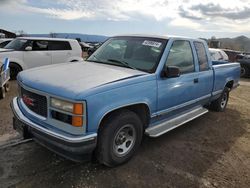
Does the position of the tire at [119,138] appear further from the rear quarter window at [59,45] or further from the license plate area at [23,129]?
the rear quarter window at [59,45]

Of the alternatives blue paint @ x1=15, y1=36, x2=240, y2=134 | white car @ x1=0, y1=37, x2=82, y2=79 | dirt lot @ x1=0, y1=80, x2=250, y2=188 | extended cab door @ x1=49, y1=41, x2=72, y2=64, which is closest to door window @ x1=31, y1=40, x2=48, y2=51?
white car @ x1=0, y1=37, x2=82, y2=79

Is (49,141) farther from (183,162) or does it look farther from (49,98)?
(183,162)

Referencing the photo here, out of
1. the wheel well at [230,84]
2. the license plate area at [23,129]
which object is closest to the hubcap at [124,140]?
the license plate area at [23,129]

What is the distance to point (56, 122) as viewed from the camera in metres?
3.25

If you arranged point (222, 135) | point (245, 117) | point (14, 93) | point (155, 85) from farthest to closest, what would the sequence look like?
point (14, 93) < point (245, 117) < point (222, 135) < point (155, 85)

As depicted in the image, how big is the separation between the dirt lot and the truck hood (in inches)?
44.4

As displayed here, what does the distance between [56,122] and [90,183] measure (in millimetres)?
889

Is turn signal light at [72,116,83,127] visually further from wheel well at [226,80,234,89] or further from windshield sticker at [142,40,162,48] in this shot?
wheel well at [226,80,234,89]

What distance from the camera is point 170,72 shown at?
4035mm

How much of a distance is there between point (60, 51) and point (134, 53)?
25.8 ft

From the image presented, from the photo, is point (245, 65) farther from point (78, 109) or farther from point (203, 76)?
point (78, 109)

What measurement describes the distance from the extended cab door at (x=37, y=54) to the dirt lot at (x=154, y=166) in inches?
235

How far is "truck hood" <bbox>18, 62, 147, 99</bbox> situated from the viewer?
10.4 ft

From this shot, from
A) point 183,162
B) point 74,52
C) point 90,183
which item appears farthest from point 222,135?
point 74,52
